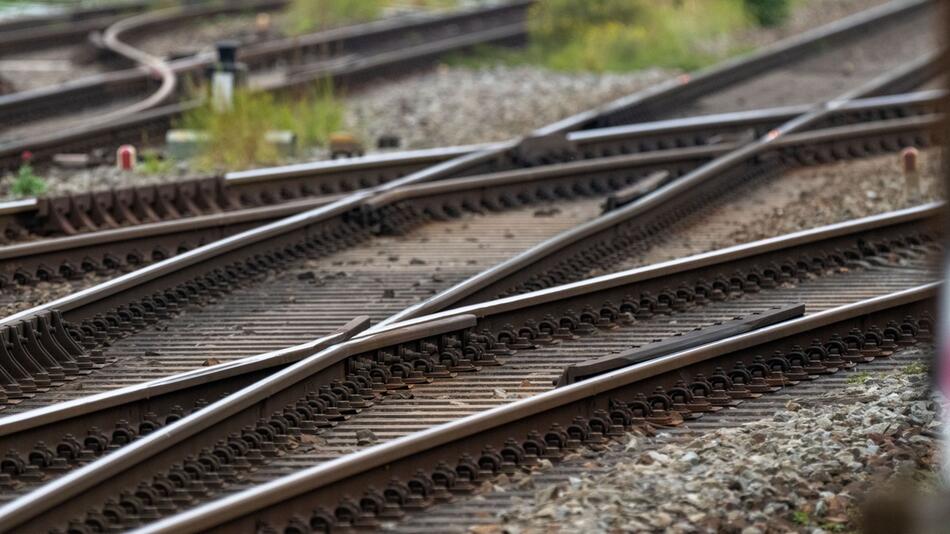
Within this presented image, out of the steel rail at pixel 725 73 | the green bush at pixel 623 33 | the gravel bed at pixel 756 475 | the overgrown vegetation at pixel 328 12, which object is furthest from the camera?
the overgrown vegetation at pixel 328 12

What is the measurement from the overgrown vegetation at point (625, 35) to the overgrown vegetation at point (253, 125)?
547 centimetres

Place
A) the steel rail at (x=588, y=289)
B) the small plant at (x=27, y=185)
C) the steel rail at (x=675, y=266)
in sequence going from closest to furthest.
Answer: the steel rail at (x=588, y=289)
the steel rail at (x=675, y=266)
the small plant at (x=27, y=185)

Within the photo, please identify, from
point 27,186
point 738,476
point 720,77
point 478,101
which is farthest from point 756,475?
point 720,77

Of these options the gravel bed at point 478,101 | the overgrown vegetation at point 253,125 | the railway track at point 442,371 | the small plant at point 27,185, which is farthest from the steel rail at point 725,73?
the railway track at point 442,371

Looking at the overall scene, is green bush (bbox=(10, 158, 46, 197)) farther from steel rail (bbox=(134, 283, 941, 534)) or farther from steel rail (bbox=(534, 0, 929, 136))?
steel rail (bbox=(134, 283, 941, 534))

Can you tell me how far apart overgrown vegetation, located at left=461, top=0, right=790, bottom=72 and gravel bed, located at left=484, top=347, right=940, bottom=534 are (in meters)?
13.2

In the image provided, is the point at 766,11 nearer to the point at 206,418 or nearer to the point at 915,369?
the point at 915,369

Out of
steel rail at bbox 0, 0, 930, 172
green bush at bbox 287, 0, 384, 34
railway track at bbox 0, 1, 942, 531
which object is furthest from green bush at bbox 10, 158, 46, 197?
green bush at bbox 287, 0, 384, 34

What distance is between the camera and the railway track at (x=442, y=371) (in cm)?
685

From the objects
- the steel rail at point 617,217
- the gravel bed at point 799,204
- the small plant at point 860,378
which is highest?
the steel rail at point 617,217

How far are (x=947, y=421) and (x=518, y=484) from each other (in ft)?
6.02

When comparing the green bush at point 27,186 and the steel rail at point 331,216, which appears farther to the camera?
the green bush at point 27,186

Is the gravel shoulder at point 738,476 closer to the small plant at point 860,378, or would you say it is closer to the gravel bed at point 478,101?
the small plant at point 860,378

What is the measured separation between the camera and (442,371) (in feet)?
28.4
